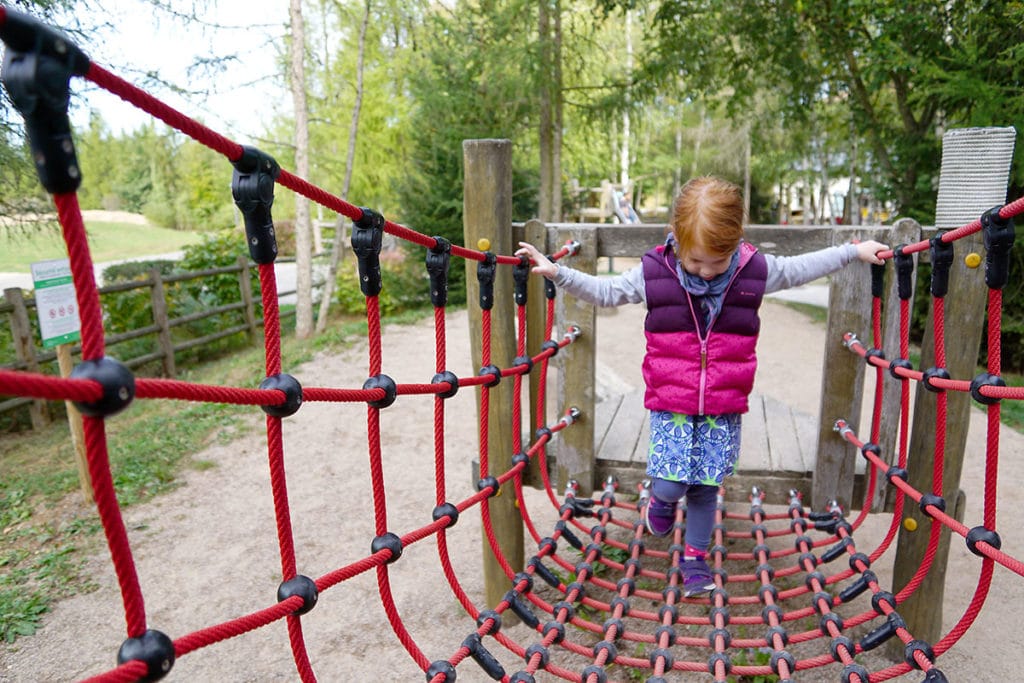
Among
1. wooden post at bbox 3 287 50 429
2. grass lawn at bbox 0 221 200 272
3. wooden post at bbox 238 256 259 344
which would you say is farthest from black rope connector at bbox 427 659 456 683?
wooden post at bbox 238 256 259 344

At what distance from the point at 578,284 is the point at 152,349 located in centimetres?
669

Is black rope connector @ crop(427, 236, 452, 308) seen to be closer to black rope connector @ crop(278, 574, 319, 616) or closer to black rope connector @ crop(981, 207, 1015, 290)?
black rope connector @ crop(278, 574, 319, 616)

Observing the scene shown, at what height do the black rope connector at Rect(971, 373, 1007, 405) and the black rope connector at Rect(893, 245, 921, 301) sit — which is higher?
the black rope connector at Rect(893, 245, 921, 301)

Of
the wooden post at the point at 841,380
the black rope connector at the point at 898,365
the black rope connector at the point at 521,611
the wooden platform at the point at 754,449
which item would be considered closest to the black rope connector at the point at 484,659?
the black rope connector at the point at 521,611

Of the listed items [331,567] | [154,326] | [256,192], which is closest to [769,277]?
[256,192]

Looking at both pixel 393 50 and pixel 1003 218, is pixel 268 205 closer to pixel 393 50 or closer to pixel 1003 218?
pixel 1003 218

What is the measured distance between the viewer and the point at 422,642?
104 inches

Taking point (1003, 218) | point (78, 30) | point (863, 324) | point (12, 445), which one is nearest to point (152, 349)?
point (12, 445)

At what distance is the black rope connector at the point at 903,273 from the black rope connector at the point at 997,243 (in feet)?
1.24

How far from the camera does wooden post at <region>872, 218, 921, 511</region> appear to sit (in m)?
2.04

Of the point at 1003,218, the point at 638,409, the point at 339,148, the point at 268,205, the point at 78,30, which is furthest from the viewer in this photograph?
the point at 339,148

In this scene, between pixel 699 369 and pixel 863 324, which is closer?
pixel 699 369

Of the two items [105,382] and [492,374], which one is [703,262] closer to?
[492,374]

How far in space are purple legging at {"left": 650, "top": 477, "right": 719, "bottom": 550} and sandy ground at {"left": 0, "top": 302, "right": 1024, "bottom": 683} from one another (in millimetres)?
460
